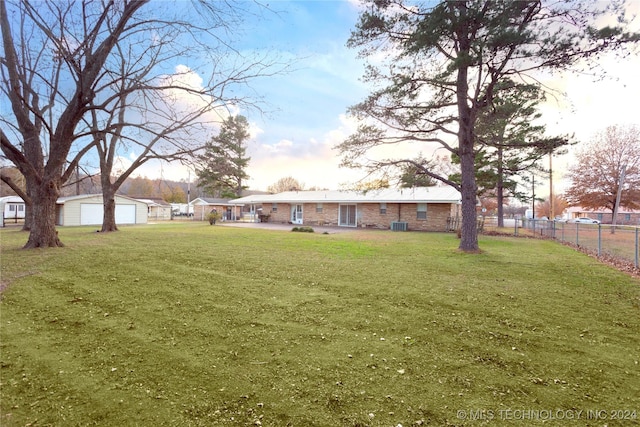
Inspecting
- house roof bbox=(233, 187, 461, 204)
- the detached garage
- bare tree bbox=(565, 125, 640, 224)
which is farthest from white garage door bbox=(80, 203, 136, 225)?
bare tree bbox=(565, 125, 640, 224)

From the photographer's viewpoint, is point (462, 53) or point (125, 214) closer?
point (462, 53)

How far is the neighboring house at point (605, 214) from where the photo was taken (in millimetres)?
36959

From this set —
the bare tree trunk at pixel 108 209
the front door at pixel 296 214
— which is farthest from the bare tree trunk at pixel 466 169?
the front door at pixel 296 214

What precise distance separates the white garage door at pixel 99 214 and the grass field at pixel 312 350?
77.3 feet

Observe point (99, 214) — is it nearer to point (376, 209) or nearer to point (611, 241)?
point (376, 209)

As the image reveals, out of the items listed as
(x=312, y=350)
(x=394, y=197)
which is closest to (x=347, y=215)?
(x=394, y=197)

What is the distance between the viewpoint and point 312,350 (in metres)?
3.26

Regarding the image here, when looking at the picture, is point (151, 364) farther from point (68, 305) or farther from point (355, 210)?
point (355, 210)

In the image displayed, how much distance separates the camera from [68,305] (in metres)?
4.49

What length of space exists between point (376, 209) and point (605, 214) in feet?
140

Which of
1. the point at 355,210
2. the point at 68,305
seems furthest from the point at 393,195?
the point at 68,305

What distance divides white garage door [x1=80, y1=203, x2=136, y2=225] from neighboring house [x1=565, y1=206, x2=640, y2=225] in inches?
1874

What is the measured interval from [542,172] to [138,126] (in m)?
26.2

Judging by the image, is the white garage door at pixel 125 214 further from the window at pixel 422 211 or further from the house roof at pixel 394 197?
the window at pixel 422 211
